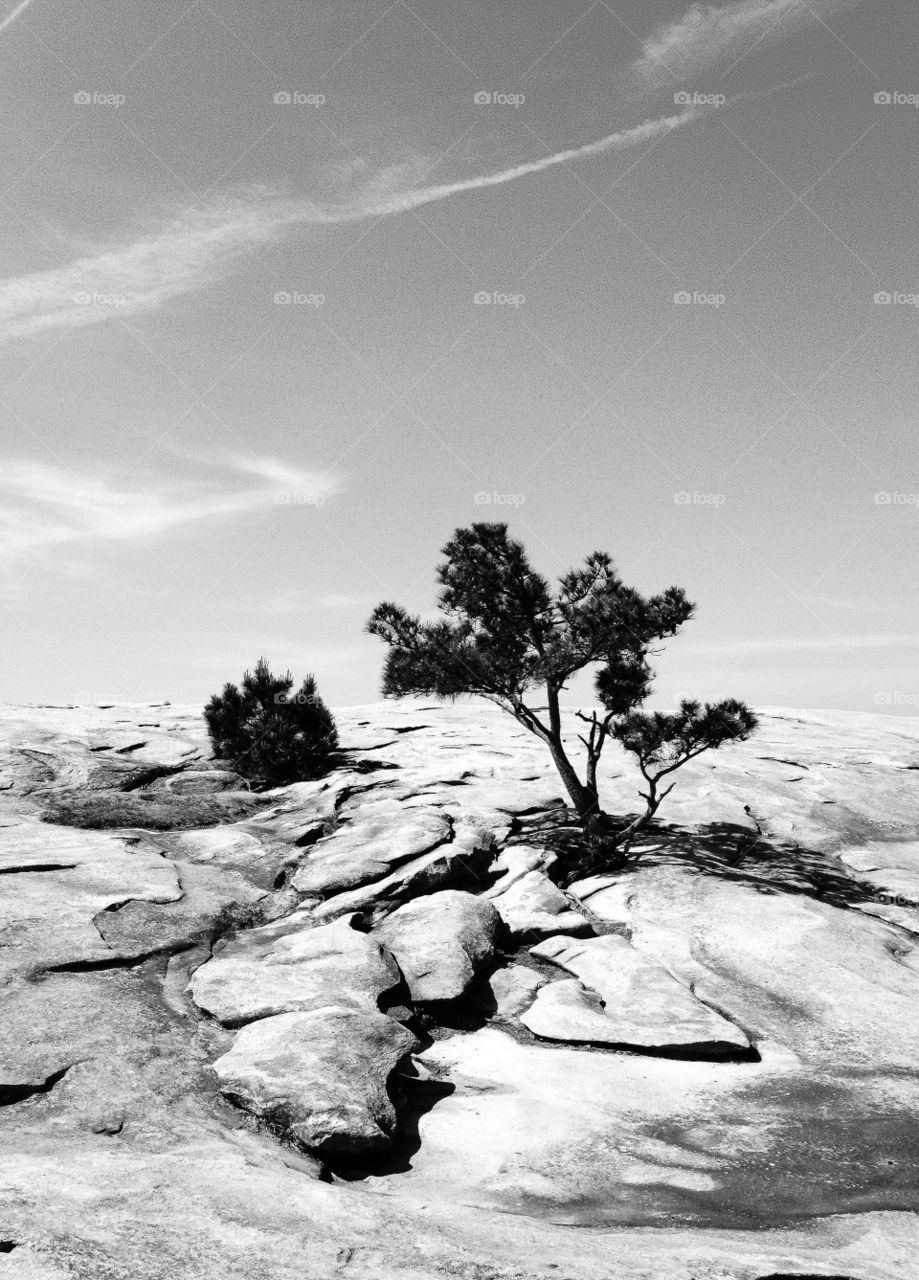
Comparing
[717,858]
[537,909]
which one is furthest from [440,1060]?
[717,858]

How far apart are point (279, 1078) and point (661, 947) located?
7238 millimetres

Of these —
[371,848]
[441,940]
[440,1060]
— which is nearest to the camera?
[440,1060]

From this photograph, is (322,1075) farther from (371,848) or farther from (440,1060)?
(371,848)

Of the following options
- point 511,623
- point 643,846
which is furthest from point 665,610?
point 643,846

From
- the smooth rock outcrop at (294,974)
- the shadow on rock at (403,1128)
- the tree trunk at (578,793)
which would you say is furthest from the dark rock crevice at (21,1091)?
the tree trunk at (578,793)

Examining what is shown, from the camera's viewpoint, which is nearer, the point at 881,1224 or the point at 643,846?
the point at 881,1224

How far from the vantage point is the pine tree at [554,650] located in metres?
17.2

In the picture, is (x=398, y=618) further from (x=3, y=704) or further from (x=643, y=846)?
(x=3, y=704)

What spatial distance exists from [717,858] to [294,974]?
10.1 meters

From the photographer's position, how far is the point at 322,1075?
7.54m

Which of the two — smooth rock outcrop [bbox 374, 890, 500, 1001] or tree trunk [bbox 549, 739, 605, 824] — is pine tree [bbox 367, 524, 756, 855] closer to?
tree trunk [bbox 549, 739, 605, 824]

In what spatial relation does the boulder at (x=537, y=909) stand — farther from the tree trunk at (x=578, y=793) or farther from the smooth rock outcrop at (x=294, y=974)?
the smooth rock outcrop at (x=294, y=974)

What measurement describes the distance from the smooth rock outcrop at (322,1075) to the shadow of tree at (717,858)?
8131mm

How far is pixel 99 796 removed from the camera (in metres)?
Result: 19.9
